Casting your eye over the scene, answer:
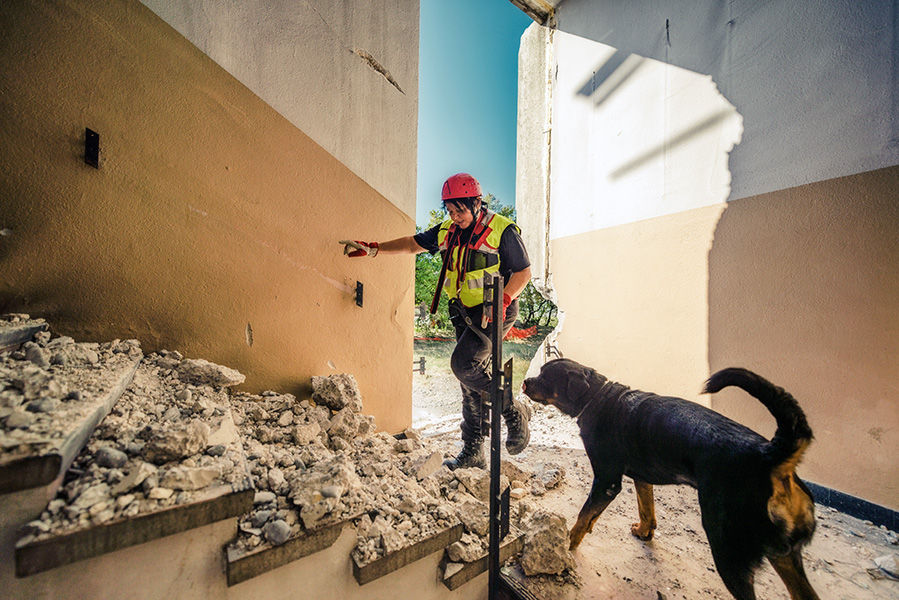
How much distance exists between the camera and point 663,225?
3.49 meters

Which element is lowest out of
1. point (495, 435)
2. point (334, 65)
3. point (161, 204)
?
point (495, 435)

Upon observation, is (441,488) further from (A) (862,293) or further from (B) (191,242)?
(A) (862,293)

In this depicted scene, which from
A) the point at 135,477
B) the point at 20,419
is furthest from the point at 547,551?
the point at 20,419

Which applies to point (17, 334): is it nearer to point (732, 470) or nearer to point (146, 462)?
point (146, 462)

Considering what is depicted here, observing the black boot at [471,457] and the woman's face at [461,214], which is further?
the black boot at [471,457]

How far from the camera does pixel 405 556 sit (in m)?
1.24

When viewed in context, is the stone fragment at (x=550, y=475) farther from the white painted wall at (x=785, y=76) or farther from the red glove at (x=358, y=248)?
the white painted wall at (x=785, y=76)

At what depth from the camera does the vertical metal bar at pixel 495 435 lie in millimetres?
1374

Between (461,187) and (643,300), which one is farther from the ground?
(461,187)

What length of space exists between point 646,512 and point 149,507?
2.24m

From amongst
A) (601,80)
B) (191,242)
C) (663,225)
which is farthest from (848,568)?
(601,80)

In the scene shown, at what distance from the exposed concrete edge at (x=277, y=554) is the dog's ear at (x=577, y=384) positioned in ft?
4.47

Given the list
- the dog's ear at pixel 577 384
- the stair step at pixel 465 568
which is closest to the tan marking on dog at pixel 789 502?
the dog's ear at pixel 577 384

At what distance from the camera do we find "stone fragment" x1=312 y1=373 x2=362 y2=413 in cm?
204
